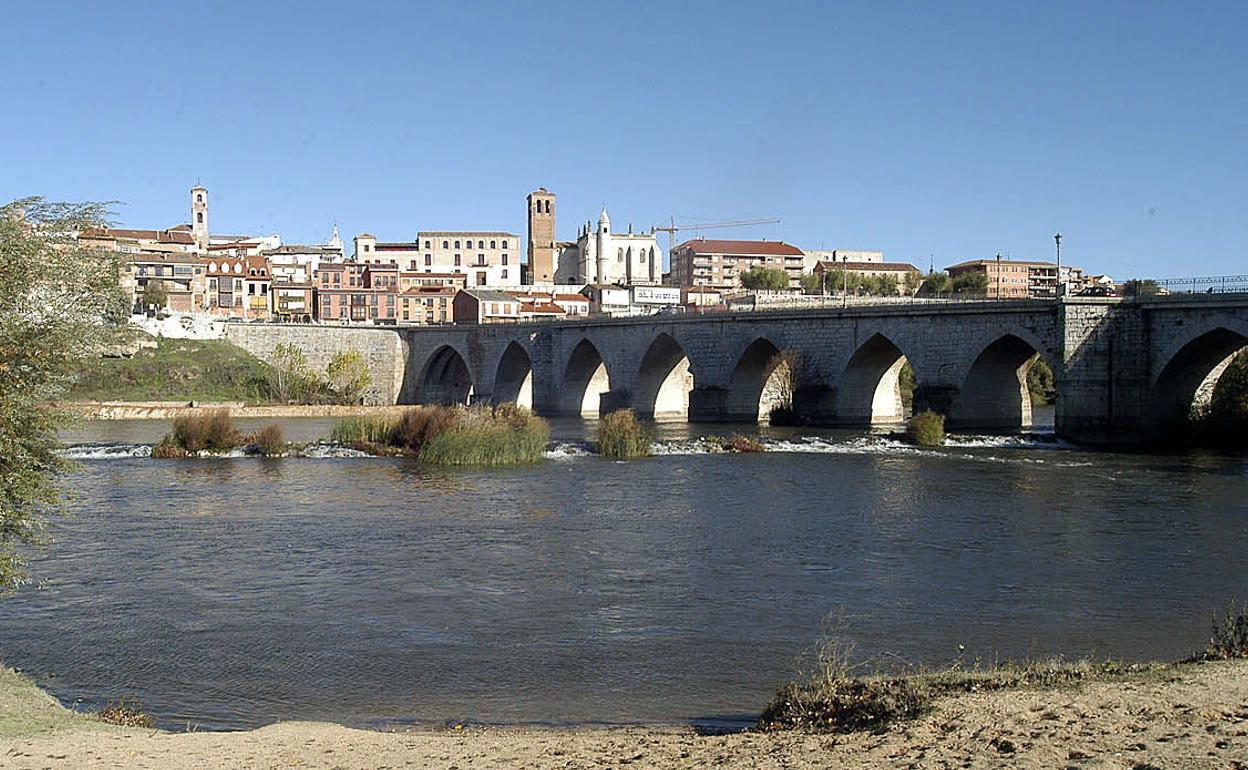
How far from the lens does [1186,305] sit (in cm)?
3862

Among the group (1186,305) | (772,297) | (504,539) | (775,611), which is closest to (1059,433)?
(1186,305)

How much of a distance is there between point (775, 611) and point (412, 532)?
344 inches

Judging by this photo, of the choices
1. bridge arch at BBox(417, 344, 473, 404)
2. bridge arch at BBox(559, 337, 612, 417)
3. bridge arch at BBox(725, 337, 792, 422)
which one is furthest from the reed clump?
bridge arch at BBox(417, 344, 473, 404)

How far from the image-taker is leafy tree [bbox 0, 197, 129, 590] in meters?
11.7

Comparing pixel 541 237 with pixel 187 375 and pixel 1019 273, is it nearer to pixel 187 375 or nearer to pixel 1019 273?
pixel 1019 273

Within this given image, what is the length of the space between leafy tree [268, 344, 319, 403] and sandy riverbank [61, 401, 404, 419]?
2512mm

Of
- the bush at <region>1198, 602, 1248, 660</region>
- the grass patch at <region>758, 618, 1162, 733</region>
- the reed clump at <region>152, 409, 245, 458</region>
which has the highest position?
the reed clump at <region>152, 409, 245, 458</region>

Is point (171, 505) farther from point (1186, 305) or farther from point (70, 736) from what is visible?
point (1186, 305)

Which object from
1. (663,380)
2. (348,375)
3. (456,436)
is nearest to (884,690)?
(456,436)

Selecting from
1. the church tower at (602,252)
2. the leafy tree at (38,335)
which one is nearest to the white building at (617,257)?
the church tower at (602,252)

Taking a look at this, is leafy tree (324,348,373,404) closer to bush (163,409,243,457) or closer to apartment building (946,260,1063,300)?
bush (163,409,243,457)

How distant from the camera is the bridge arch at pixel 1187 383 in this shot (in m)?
39.2

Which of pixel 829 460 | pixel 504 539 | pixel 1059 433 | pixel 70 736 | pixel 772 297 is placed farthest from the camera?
pixel 772 297

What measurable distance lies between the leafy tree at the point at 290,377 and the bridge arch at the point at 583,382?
598 inches
